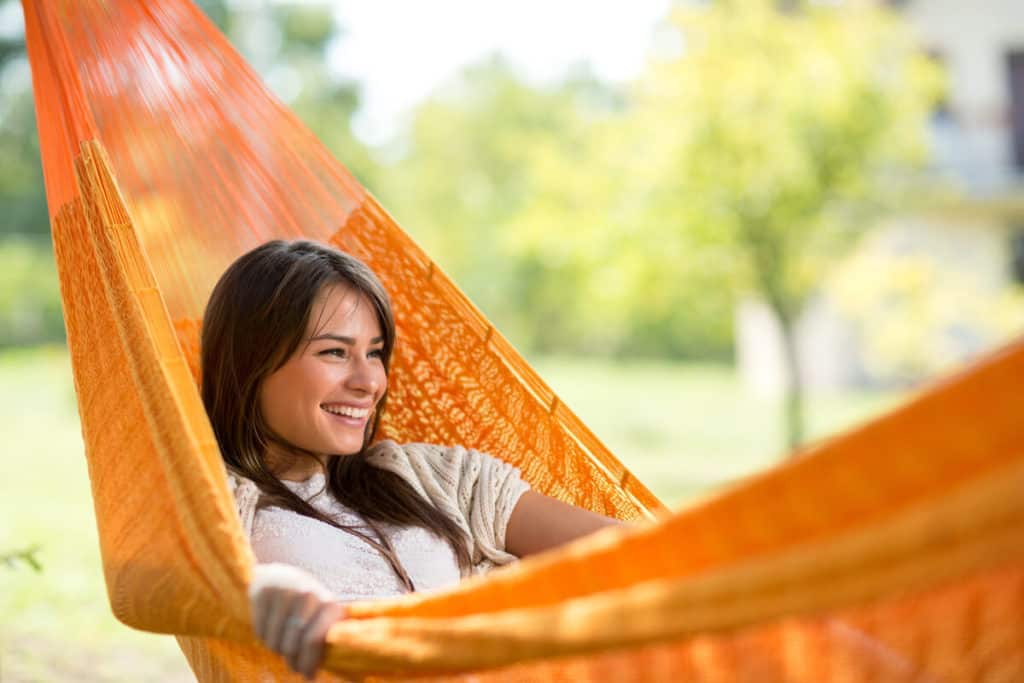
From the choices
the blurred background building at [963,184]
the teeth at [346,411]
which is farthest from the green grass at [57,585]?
the blurred background building at [963,184]

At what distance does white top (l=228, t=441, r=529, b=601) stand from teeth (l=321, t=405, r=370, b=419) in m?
0.09

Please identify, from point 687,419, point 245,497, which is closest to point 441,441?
point 245,497

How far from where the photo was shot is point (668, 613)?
0.76 meters

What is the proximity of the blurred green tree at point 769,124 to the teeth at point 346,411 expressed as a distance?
5746 mm

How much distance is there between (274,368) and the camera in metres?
1.47

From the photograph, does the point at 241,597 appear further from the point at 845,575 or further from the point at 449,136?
the point at 449,136

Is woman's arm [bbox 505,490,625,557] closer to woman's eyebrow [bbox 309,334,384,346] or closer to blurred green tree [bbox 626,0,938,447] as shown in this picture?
woman's eyebrow [bbox 309,334,384,346]

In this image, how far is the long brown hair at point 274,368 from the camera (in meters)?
1.46

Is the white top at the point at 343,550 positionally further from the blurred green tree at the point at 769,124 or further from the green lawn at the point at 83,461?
the blurred green tree at the point at 769,124

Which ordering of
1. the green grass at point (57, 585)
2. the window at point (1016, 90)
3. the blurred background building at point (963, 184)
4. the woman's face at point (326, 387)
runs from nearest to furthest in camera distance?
the woman's face at point (326, 387), the green grass at point (57, 585), the blurred background building at point (963, 184), the window at point (1016, 90)

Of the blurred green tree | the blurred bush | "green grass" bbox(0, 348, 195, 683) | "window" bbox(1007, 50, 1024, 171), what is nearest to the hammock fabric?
"green grass" bbox(0, 348, 195, 683)

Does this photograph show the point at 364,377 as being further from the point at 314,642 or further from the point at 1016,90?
the point at 1016,90

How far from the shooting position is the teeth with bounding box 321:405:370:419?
1467 mm

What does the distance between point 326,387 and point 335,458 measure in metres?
0.12
